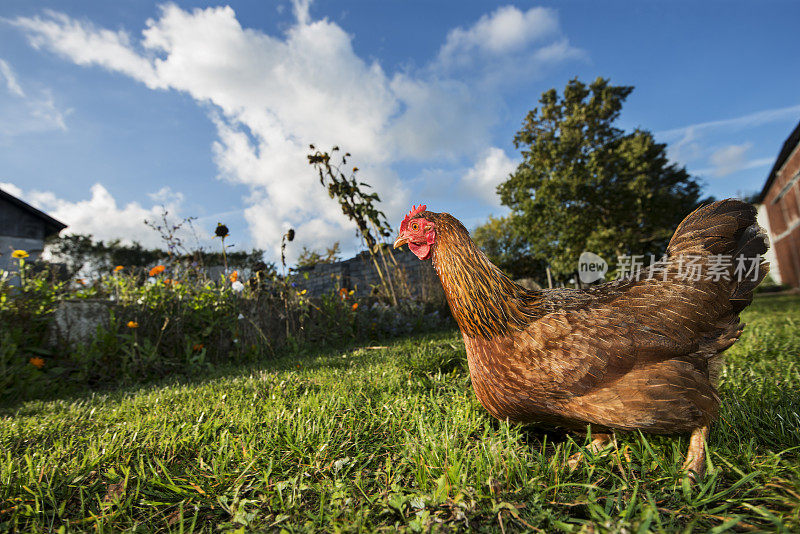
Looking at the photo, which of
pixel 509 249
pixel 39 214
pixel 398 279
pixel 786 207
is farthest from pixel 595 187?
pixel 39 214

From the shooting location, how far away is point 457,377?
3016 millimetres

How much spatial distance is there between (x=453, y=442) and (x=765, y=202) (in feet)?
130

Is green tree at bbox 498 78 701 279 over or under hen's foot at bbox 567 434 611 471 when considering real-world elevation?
over

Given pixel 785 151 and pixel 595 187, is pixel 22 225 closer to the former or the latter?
pixel 595 187

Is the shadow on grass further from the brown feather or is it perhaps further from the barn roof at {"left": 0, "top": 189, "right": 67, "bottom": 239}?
the barn roof at {"left": 0, "top": 189, "right": 67, "bottom": 239}

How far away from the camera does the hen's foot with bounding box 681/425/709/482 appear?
62.7 inches

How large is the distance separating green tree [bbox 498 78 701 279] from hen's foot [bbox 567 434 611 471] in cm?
1606

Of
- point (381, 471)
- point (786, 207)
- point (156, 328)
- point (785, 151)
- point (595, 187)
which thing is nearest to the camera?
point (381, 471)

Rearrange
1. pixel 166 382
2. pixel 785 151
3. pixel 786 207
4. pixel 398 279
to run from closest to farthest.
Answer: pixel 166 382, pixel 398 279, pixel 785 151, pixel 786 207

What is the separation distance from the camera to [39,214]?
1744 cm

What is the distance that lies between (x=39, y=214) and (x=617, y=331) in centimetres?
2451

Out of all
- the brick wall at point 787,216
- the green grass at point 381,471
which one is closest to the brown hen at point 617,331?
the green grass at point 381,471

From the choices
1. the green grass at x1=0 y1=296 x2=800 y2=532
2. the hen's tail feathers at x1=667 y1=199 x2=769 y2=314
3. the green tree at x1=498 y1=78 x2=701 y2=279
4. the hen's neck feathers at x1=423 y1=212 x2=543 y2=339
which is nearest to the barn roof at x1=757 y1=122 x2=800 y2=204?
the green tree at x1=498 y1=78 x2=701 y2=279

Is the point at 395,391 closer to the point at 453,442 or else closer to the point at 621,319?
the point at 453,442
